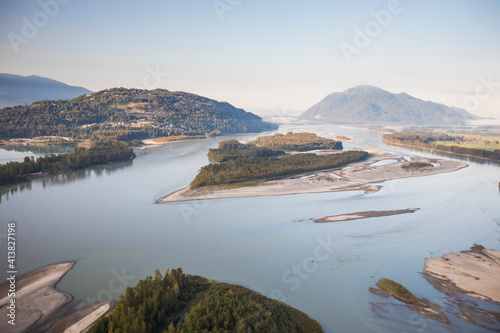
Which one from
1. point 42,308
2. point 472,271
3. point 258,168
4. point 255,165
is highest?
point 255,165

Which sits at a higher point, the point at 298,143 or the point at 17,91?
the point at 17,91

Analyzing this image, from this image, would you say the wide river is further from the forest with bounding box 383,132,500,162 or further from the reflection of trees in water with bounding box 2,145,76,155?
the forest with bounding box 383,132,500,162

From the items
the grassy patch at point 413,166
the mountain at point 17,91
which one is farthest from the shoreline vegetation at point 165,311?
the mountain at point 17,91

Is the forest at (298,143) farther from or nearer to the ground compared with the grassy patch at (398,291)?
farther from the ground

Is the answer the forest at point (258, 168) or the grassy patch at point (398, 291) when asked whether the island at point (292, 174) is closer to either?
the forest at point (258, 168)

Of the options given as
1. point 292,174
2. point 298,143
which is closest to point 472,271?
point 292,174

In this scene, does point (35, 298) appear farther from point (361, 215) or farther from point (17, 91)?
point (17, 91)
